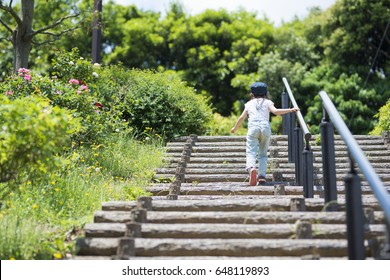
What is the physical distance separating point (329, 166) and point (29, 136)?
2537 millimetres

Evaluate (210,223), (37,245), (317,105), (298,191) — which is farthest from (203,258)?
(317,105)

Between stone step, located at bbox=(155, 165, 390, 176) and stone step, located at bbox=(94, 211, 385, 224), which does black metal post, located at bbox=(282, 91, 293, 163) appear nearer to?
stone step, located at bbox=(155, 165, 390, 176)

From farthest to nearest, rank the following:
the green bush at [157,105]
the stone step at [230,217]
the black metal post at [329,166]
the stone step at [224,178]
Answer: the green bush at [157,105] < the stone step at [224,178] < the black metal post at [329,166] < the stone step at [230,217]

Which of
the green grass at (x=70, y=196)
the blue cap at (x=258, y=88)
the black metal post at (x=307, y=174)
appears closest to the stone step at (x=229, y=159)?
the green grass at (x=70, y=196)

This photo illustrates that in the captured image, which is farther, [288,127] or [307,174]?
[288,127]

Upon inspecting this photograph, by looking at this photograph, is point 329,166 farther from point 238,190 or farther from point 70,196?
point 70,196

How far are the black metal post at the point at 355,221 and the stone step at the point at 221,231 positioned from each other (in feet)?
2.83

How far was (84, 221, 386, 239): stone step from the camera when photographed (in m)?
4.96

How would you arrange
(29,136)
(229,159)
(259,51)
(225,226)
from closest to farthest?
(29,136) < (225,226) < (229,159) < (259,51)

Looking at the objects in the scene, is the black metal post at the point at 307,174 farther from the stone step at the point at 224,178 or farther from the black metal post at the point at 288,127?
the black metal post at the point at 288,127

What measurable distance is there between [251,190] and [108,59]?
18.7m

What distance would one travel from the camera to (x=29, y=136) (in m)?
4.92

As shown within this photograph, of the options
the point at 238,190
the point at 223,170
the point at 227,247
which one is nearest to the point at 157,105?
the point at 223,170

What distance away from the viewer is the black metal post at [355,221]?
399 cm
